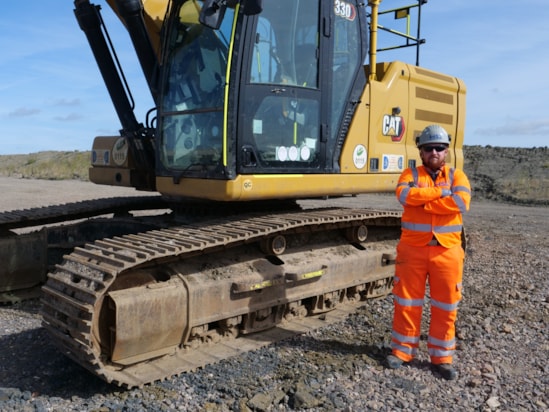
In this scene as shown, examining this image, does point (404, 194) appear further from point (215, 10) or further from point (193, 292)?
point (215, 10)

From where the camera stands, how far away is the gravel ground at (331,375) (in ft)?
11.6

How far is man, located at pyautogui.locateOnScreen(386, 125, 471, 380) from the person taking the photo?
4129 mm

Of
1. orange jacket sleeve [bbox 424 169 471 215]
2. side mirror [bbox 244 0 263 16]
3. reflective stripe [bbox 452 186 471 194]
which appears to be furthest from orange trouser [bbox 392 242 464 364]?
side mirror [bbox 244 0 263 16]

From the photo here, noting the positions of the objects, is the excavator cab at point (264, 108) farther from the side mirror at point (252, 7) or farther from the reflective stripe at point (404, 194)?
the reflective stripe at point (404, 194)

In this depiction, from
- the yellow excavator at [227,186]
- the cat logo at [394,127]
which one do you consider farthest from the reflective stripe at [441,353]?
the cat logo at [394,127]

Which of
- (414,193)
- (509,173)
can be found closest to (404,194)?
(414,193)

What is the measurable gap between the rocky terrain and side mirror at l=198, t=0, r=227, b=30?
8.43ft

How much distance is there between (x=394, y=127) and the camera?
5.88 metres

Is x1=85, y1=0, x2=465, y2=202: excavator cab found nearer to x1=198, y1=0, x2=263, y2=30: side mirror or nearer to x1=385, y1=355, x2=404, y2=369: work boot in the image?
x1=198, y1=0, x2=263, y2=30: side mirror

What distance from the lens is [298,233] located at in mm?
5270

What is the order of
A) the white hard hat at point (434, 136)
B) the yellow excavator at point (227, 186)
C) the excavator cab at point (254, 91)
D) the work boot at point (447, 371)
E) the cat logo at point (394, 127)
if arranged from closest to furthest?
the yellow excavator at point (227, 186)
the work boot at point (447, 371)
the white hard hat at point (434, 136)
the excavator cab at point (254, 91)
the cat logo at point (394, 127)

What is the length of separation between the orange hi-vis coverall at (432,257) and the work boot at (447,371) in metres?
0.04

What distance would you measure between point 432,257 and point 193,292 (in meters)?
1.86

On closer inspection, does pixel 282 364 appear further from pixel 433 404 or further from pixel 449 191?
pixel 449 191
